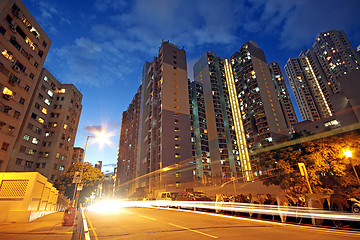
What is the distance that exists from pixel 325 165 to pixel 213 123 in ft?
226

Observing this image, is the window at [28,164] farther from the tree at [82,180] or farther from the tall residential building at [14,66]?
the tall residential building at [14,66]

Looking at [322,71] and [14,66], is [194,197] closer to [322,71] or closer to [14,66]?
[14,66]

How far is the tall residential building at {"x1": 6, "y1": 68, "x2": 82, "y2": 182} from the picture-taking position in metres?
44.2

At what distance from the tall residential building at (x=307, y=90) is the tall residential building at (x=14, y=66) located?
152 meters

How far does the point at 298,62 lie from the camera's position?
15300 centimetres

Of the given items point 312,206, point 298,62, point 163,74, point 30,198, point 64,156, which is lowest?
point 312,206

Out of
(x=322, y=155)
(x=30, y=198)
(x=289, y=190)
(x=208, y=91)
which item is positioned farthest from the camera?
(x=208, y=91)

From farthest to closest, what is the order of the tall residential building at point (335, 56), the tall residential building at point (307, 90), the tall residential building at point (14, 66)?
the tall residential building at point (307, 90), the tall residential building at point (335, 56), the tall residential building at point (14, 66)

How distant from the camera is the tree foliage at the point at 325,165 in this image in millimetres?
17438

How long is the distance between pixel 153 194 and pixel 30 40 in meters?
48.1

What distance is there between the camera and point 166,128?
58812mm

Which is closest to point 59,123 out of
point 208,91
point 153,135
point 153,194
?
point 153,135

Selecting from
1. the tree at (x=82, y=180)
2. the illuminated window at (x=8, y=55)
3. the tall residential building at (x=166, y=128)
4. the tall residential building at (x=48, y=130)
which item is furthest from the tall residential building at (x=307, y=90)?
the illuminated window at (x=8, y=55)

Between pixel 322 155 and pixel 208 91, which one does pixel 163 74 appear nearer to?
pixel 208 91
